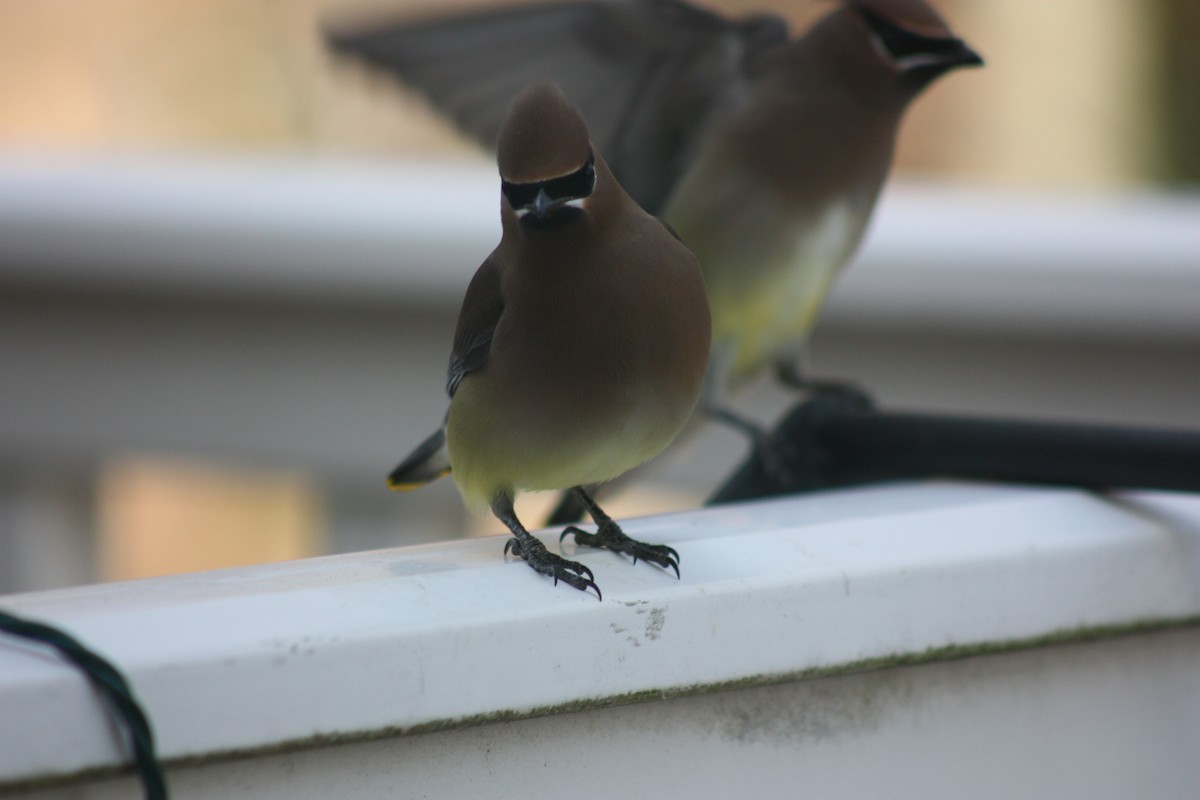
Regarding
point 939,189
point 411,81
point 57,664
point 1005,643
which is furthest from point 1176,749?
point 939,189

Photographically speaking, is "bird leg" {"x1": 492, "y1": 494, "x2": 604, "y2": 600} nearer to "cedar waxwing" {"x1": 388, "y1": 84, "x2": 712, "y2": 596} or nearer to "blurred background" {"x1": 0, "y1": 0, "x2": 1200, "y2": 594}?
"cedar waxwing" {"x1": 388, "y1": 84, "x2": 712, "y2": 596}

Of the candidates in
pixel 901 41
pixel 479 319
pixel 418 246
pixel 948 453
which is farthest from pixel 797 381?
pixel 418 246

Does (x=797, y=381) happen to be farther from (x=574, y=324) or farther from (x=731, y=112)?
(x=574, y=324)

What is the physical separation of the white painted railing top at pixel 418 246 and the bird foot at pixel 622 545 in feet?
10.4

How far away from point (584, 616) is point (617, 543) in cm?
31

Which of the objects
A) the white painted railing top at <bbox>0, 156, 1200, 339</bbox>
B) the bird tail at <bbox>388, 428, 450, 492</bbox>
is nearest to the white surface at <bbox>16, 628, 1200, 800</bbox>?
the bird tail at <bbox>388, 428, 450, 492</bbox>

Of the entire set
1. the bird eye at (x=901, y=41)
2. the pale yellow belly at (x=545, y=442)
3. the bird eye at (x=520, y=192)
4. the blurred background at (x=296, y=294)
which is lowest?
the blurred background at (x=296, y=294)

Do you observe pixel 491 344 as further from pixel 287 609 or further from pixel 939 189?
pixel 939 189

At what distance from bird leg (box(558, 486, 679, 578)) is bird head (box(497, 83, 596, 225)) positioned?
364 millimetres

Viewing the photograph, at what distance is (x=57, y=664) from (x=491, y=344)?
76 cm

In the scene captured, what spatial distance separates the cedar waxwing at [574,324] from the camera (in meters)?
1.60

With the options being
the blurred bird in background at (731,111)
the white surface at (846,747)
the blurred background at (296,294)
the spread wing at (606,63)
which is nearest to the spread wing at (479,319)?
the white surface at (846,747)

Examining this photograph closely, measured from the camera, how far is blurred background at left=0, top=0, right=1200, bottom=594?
5.11 meters

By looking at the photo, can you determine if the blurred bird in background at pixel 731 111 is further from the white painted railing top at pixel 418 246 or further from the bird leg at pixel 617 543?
the white painted railing top at pixel 418 246
